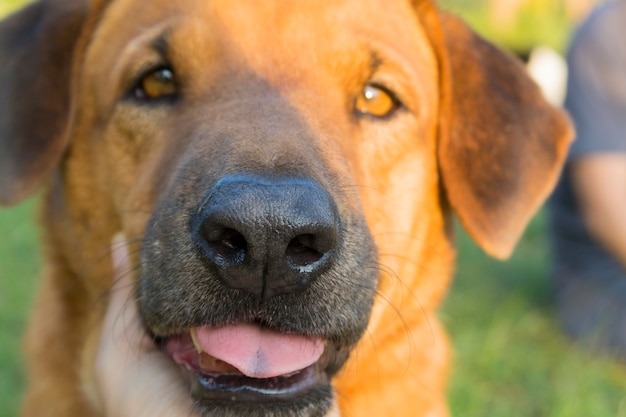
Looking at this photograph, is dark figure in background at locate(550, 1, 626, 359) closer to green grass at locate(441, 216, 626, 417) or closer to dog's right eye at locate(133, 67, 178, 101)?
green grass at locate(441, 216, 626, 417)

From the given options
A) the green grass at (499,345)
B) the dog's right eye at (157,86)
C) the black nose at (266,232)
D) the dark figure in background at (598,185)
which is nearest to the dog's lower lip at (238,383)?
the black nose at (266,232)

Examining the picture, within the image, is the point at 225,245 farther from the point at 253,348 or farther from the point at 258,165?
the point at 253,348

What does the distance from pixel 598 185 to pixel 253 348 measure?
4189 millimetres

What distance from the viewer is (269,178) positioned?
243 centimetres

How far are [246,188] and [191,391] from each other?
0.82 meters

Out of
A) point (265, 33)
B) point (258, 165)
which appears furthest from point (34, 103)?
point (258, 165)

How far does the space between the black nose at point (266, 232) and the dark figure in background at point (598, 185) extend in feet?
13.3

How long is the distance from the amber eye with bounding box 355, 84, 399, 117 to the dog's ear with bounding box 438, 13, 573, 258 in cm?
38

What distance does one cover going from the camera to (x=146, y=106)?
3270 mm

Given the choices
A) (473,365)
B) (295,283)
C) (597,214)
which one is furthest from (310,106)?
(597,214)

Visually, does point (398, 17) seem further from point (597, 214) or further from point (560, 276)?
point (560, 276)

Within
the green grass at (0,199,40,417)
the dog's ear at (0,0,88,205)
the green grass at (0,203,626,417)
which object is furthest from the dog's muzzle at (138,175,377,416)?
the green grass at (0,203,626,417)

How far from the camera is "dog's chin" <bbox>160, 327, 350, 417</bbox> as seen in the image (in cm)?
255

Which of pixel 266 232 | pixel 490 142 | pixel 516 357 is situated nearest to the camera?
pixel 266 232
